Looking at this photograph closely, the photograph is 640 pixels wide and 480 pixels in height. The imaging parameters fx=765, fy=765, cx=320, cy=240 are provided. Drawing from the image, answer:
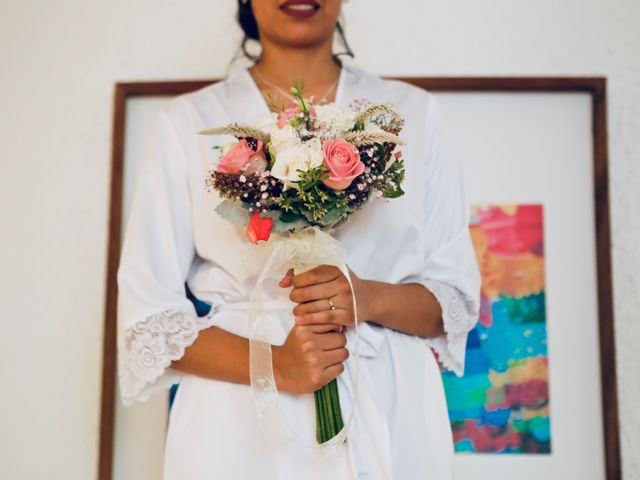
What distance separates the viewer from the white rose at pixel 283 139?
1186 millimetres

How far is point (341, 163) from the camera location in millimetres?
1137

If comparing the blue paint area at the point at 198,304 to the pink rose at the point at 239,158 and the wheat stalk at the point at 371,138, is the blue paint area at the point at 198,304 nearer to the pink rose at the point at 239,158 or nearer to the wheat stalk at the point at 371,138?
the pink rose at the point at 239,158

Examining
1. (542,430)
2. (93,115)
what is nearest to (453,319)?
(542,430)

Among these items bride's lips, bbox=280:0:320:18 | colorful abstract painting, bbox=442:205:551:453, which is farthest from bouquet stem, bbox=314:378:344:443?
bride's lips, bbox=280:0:320:18

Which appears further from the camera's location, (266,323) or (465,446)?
(465,446)

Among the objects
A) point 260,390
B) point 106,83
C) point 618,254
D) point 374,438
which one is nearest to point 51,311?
point 106,83

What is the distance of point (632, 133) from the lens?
6.15ft

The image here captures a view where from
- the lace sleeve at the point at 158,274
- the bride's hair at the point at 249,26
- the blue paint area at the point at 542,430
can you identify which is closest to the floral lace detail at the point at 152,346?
the lace sleeve at the point at 158,274

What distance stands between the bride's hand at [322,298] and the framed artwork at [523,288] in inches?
A: 25.1

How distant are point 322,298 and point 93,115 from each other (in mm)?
969

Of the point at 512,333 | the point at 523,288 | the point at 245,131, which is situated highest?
the point at 245,131

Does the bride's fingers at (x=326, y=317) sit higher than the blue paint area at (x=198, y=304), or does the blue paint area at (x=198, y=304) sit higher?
the blue paint area at (x=198, y=304)

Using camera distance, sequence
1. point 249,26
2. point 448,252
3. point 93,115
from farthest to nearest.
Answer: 1. point 93,115
2. point 249,26
3. point 448,252

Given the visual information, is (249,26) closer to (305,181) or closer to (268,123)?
(268,123)
